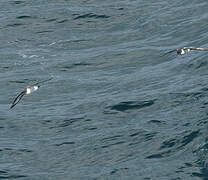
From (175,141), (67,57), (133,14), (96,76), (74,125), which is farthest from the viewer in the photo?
(133,14)

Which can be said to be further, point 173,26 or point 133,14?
point 133,14

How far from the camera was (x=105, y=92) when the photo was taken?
38.3m

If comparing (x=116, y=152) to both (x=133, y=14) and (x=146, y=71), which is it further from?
(x=133, y=14)

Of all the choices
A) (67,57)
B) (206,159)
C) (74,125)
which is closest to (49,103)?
(74,125)

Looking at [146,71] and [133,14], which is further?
[133,14]

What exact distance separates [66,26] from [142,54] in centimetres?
882

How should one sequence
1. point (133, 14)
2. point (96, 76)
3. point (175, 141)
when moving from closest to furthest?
point (175, 141)
point (96, 76)
point (133, 14)

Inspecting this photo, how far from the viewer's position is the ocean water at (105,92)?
3164cm

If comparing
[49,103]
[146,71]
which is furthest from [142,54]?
[49,103]

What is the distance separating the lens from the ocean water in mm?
31641

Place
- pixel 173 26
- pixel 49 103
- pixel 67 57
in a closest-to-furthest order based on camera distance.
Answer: pixel 49 103 → pixel 67 57 → pixel 173 26

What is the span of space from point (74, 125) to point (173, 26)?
14020mm

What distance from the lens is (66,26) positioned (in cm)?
5025

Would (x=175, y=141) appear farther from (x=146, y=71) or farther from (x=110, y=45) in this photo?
(x=110, y=45)
